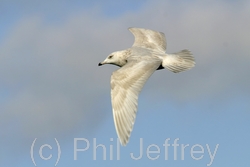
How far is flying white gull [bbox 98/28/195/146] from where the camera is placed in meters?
15.1

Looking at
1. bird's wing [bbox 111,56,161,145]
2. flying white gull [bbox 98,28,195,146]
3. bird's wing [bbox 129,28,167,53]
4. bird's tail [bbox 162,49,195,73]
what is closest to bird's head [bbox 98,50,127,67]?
flying white gull [bbox 98,28,195,146]

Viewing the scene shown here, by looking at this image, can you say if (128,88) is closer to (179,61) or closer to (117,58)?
(179,61)

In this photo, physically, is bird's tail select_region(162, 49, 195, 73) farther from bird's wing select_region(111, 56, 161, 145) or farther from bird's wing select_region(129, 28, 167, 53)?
bird's wing select_region(129, 28, 167, 53)

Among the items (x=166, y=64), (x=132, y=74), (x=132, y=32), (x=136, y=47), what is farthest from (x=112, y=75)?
(x=132, y=32)

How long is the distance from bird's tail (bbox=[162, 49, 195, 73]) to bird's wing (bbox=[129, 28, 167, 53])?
55.7 inches

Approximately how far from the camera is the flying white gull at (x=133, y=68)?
49.5 ft

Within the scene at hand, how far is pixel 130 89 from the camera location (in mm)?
15945

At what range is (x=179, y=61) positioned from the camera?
17812 mm

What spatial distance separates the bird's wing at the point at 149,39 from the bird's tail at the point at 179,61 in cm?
141

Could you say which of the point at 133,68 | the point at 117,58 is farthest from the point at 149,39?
the point at 133,68

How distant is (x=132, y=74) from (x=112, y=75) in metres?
0.47

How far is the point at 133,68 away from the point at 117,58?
1836 millimetres

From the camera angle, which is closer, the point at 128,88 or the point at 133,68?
the point at 128,88

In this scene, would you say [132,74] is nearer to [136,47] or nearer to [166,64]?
[166,64]
